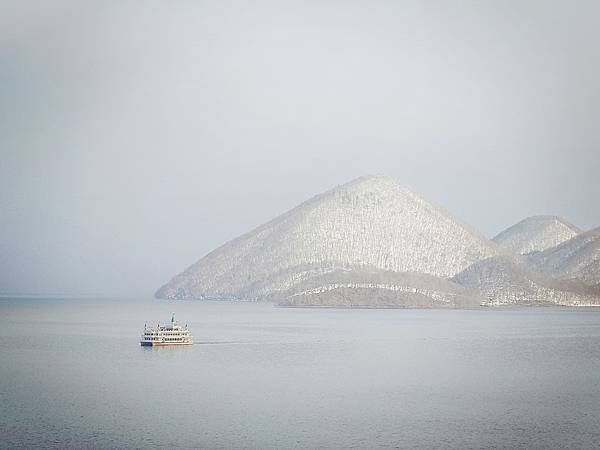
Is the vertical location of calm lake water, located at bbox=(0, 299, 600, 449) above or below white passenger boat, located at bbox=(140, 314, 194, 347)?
below

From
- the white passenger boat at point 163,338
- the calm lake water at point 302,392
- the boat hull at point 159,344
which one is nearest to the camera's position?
the calm lake water at point 302,392

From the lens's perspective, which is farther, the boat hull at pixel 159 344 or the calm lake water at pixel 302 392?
the boat hull at pixel 159 344

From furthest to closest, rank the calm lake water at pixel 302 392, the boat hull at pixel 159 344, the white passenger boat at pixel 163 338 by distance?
the white passenger boat at pixel 163 338 < the boat hull at pixel 159 344 < the calm lake water at pixel 302 392

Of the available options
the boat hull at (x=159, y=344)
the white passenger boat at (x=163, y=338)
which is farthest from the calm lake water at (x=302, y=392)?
the white passenger boat at (x=163, y=338)

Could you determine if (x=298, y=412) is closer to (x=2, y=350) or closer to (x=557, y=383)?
(x=557, y=383)

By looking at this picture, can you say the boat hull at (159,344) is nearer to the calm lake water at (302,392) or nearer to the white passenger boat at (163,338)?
the white passenger boat at (163,338)

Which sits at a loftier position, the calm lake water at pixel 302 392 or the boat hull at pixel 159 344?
the boat hull at pixel 159 344

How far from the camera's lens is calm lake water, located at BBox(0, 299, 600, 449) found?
44906 mm

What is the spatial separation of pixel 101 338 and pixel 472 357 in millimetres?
48962

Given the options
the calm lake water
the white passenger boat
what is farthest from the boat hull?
the calm lake water

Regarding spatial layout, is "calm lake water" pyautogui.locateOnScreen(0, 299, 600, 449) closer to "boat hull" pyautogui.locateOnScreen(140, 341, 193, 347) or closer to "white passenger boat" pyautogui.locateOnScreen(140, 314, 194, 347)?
"boat hull" pyautogui.locateOnScreen(140, 341, 193, 347)

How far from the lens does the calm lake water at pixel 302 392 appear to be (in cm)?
4491

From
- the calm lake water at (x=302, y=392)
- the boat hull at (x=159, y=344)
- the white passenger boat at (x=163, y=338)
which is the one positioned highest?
the white passenger boat at (x=163, y=338)

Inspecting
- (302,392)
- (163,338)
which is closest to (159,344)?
(163,338)
